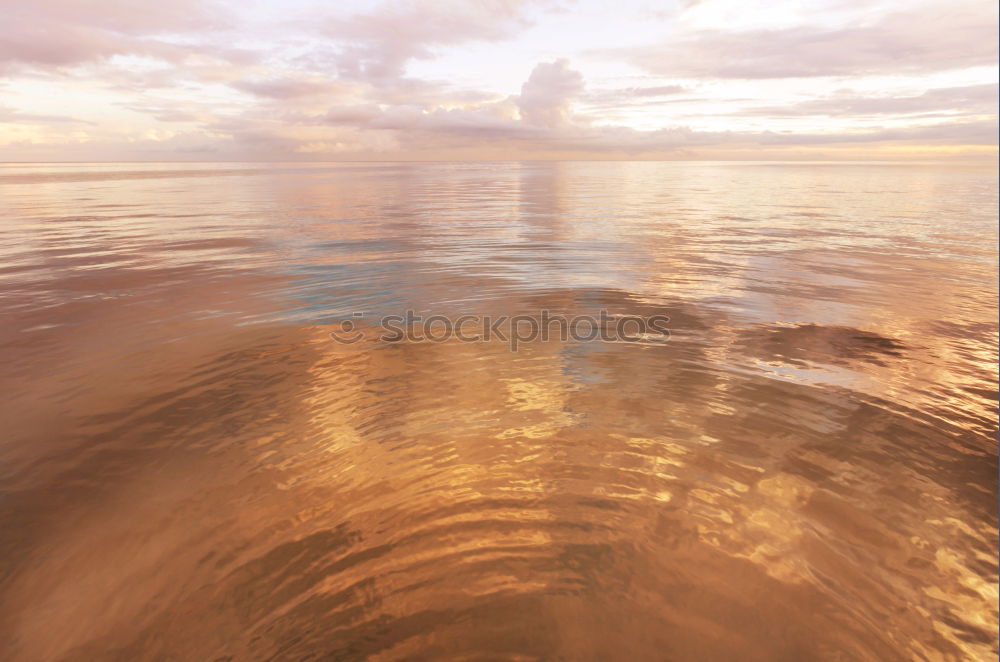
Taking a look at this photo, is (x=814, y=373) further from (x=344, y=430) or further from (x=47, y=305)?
(x=47, y=305)

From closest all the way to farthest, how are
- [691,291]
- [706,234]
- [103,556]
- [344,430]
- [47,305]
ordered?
[103,556]
[344,430]
[47,305]
[691,291]
[706,234]

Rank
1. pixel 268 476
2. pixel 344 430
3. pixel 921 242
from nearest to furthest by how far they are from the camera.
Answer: pixel 268 476, pixel 344 430, pixel 921 242

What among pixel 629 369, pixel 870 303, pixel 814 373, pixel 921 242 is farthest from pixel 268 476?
pixel 921 242

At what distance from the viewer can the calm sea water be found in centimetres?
310

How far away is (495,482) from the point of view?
441 centimetres

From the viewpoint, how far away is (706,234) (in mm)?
20062

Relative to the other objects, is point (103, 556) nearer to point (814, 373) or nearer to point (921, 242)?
point (814, 373)

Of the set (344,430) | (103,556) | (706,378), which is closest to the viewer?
(103,556)

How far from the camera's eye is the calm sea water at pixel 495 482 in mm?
3098

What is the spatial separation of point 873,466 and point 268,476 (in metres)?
5.53

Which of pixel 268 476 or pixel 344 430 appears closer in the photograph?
pixel 268 476

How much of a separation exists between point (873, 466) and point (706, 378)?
213 cm

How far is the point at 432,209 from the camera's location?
3011 centimetres

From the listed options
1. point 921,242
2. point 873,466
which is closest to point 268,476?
point 873,466
